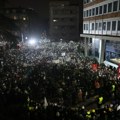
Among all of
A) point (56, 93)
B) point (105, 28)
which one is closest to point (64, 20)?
point (105, 28)

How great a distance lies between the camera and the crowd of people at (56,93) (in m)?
14.1

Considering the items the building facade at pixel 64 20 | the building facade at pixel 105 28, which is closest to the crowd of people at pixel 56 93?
the building facade at pixel 105 28

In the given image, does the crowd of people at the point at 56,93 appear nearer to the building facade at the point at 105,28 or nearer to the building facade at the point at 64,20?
the building facade at the point at 105,28

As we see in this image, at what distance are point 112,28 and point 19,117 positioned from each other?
63.3ft

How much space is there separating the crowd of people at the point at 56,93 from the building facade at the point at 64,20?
4926 cm

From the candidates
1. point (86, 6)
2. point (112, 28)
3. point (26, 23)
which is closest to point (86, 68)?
point (112, 28)

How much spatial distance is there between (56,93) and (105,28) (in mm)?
17856

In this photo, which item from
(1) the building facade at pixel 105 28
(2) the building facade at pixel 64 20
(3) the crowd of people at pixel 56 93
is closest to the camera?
(3) the crowd of people at pixel 56 93

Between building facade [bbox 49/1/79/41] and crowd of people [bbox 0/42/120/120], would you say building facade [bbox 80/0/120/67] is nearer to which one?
crowd of people [bbox 0/42/120/120]

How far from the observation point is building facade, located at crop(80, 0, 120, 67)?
2908 cm

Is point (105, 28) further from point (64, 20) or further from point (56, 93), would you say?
point (64, 20)

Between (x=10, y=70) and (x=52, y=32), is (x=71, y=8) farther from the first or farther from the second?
(x=10, y=70)

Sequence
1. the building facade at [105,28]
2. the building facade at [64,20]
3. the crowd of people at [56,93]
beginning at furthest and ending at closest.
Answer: the building facade at [64,20] → the building facade at [105,28] → the crowd of people at [56,93]

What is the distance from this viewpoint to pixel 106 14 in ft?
107
